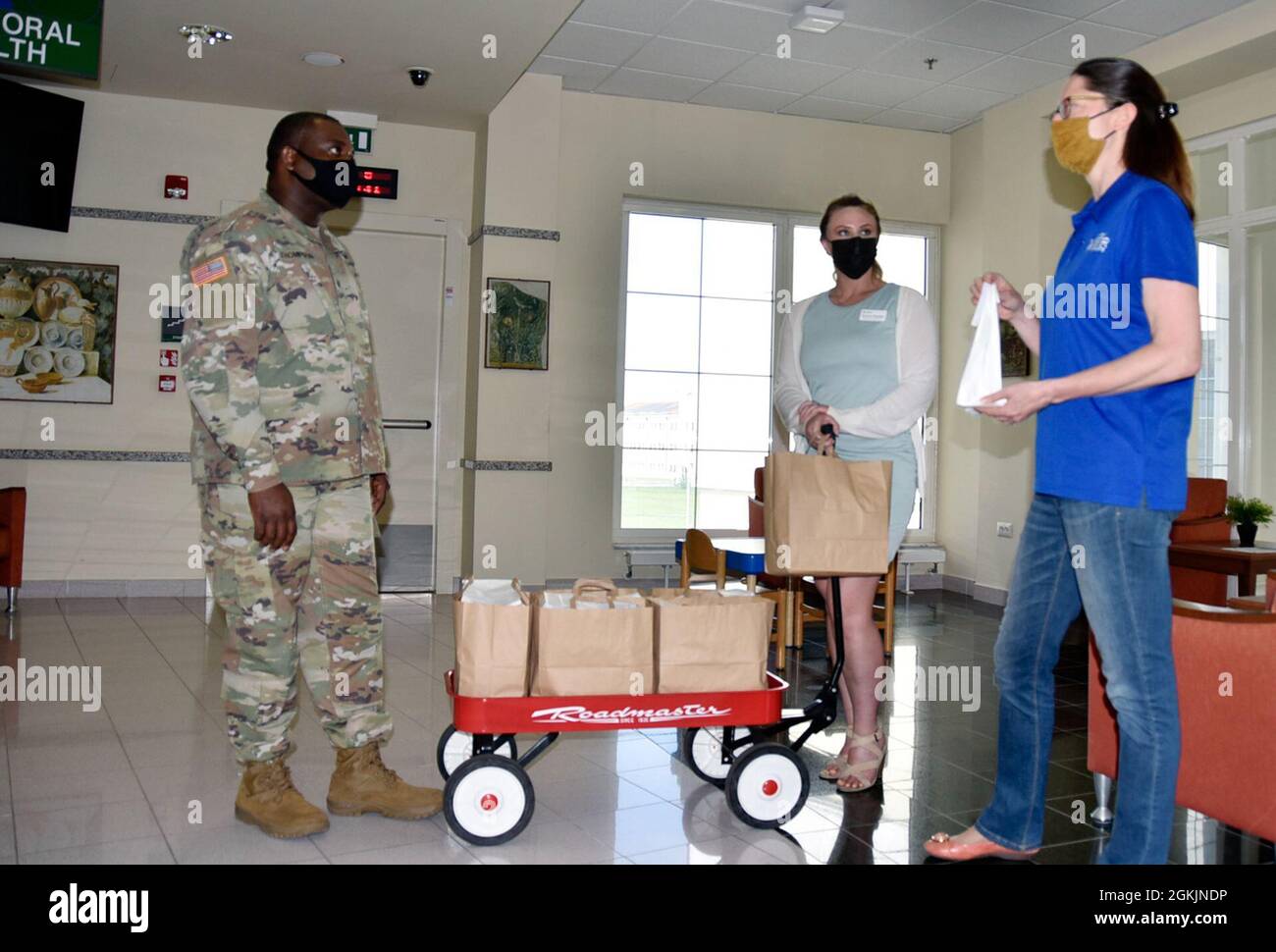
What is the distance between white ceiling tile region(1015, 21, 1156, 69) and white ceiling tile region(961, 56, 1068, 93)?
3.8 inches

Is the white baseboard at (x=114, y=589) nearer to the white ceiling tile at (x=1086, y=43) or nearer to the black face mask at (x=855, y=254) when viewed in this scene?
the black face mask at (x=855, y=254)

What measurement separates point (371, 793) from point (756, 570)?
7.99ft

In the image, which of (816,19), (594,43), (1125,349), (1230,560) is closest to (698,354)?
(594,43)

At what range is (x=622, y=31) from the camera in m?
6.48

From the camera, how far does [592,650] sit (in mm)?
2580

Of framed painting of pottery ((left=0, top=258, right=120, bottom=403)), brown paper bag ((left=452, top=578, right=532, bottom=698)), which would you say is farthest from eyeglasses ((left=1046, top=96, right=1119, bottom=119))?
framed painting of pottery ((left=0, top=258, right=120, bottom=403))

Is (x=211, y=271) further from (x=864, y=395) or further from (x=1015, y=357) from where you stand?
(x=1015, y=357)

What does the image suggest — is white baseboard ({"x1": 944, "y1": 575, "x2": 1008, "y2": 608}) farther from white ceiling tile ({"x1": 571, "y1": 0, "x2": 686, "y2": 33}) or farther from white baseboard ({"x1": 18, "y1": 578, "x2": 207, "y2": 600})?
white baseboard ({"x1": 18, "y1": 578, "x2": 207, "y2": 600})

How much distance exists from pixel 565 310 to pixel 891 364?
4697 mm

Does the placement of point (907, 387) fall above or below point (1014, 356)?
below
